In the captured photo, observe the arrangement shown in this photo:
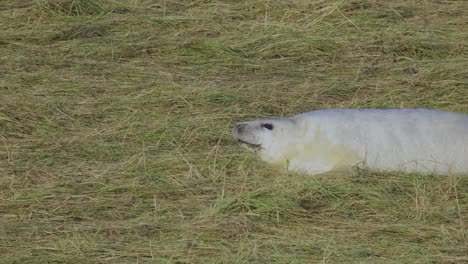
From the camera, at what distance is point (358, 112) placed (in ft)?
20.1

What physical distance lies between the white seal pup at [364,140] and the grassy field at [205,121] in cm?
12

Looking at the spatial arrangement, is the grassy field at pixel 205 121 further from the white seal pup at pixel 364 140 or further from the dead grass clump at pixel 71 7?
the white seal pup at pixel 364 140

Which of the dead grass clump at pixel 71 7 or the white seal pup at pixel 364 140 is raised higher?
the white seal pup at pixel 364 140

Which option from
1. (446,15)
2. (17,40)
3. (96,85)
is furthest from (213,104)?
(446,15)

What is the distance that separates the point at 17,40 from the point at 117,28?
805mm

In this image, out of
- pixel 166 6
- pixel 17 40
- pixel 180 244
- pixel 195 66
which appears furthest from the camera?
pixel 166 6

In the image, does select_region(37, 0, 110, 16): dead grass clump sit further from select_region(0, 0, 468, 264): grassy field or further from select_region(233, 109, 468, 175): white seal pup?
select_region(233, 109, 468, 175): white seal pup

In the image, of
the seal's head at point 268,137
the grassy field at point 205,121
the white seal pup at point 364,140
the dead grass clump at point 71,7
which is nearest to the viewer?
the grassy field at point 205,121

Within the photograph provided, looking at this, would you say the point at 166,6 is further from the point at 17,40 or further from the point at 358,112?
the point at 358,112

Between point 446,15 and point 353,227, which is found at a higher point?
point 353,227

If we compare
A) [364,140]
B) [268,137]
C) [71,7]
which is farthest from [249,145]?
[71,7]

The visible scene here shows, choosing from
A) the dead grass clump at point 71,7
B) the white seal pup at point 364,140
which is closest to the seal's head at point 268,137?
the white seal pup at point 364,140

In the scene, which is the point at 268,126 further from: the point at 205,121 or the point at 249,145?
the point at 205,121

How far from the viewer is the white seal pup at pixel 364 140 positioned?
583cm
